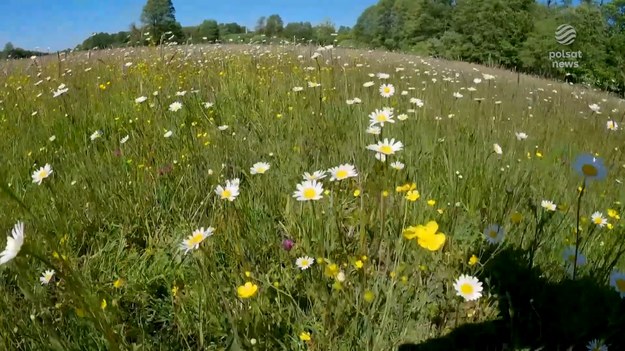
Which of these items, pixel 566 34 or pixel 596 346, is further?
pixel 566 34

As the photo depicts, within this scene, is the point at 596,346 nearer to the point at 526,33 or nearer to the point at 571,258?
the point at 571,258

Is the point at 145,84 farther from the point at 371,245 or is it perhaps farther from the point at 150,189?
the point at 371,245

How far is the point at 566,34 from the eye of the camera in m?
28.9

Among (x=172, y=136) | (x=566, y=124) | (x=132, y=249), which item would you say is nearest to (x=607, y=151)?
(x=566, y=124)

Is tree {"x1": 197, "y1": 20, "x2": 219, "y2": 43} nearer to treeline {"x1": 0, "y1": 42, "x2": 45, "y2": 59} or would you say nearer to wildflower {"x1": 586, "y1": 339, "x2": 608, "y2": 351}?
treeline {"x1": 0, "y1": 42, "x2": 45, "y2": 59}

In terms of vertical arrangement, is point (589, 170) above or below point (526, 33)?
below

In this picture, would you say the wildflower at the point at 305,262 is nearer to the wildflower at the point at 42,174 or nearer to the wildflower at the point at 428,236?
A: the wildflower at the point at 428,236

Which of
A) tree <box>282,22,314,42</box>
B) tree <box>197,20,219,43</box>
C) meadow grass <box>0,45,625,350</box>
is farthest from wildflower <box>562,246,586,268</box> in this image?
tree <box>197,20,219,43</box>

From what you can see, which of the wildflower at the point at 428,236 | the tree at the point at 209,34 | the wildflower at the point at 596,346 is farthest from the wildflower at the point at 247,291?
the tree at the point at 209,34

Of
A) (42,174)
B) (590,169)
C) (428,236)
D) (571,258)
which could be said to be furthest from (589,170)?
(42,174)

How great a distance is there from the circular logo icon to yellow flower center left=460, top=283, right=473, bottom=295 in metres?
32.3

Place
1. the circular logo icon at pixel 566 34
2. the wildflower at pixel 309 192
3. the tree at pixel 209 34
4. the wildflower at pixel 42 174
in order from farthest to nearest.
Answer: the circular logo icon at pixel 566 34 < the tree at pixel 209 34 < the wildflower at pixel 42 174 < the wildflower at pixel 309 192

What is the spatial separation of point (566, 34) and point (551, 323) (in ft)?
114

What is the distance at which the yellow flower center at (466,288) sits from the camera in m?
1.28
